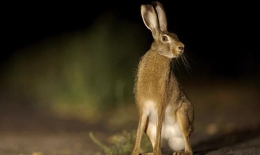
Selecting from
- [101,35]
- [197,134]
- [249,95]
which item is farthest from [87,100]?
[249,95]

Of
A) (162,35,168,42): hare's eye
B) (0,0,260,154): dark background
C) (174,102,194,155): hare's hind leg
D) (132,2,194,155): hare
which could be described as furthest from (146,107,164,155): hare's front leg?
(0,0,260,154): dark background

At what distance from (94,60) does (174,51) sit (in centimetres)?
531

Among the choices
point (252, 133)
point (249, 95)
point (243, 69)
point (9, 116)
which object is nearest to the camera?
point (252, 133)

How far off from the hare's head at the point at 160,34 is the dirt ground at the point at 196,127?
1.28 meters

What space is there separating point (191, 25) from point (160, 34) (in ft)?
35.6

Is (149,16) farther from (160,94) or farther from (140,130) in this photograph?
(140,130)

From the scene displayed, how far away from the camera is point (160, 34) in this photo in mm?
7324

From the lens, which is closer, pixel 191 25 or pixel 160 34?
pixel 160 34

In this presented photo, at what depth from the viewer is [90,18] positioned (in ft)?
53.6

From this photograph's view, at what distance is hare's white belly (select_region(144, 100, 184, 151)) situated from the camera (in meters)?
7.36

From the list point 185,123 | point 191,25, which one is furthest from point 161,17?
point 191,25

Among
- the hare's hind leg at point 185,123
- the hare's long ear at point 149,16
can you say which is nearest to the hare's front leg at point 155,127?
the hare's hind leg at point 185,123

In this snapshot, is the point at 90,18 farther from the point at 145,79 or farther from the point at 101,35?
the point at 145,79

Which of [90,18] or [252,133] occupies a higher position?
[90,18]
